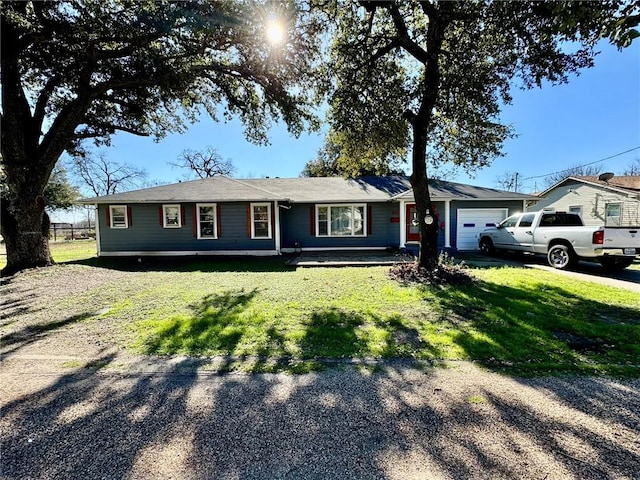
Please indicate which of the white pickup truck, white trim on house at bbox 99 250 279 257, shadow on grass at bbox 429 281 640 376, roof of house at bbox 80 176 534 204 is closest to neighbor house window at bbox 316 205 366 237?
roof of house at bbox 80 176 534 204

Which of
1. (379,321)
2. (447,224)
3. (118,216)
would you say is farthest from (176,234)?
(447,224)

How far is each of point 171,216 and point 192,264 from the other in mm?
2918

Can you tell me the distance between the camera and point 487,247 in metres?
12.6

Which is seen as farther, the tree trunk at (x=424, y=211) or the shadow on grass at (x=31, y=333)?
the tree trunk at (x=424, y=211)

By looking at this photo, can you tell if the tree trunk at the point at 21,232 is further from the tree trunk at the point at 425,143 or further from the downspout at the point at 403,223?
the downspout at the point at 403,223

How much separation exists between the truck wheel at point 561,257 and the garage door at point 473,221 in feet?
12.0

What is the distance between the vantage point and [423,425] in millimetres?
2281

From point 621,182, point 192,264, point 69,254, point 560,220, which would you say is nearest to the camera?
point 560,220

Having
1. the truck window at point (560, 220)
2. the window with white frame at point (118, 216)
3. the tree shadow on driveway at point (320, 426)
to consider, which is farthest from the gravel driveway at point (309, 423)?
the window with white frame at point (118, 216)

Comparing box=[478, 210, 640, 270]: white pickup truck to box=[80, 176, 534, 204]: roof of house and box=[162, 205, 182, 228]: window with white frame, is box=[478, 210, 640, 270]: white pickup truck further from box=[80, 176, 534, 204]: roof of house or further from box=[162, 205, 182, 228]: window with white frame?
box=[162, 205, 182, 228]: window with white frame

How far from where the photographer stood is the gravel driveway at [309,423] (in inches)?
74.7

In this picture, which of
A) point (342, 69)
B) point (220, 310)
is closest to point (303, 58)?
point (342, 69)

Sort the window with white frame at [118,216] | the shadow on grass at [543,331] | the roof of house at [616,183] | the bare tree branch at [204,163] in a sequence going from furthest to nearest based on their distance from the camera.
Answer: the bare tree branch at [204,163]
the roof of house at [616,183]
the window with white frame at [118,216]
the shadow on grass at [543,331]

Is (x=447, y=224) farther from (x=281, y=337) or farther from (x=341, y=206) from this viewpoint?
(x=281, y=337)
